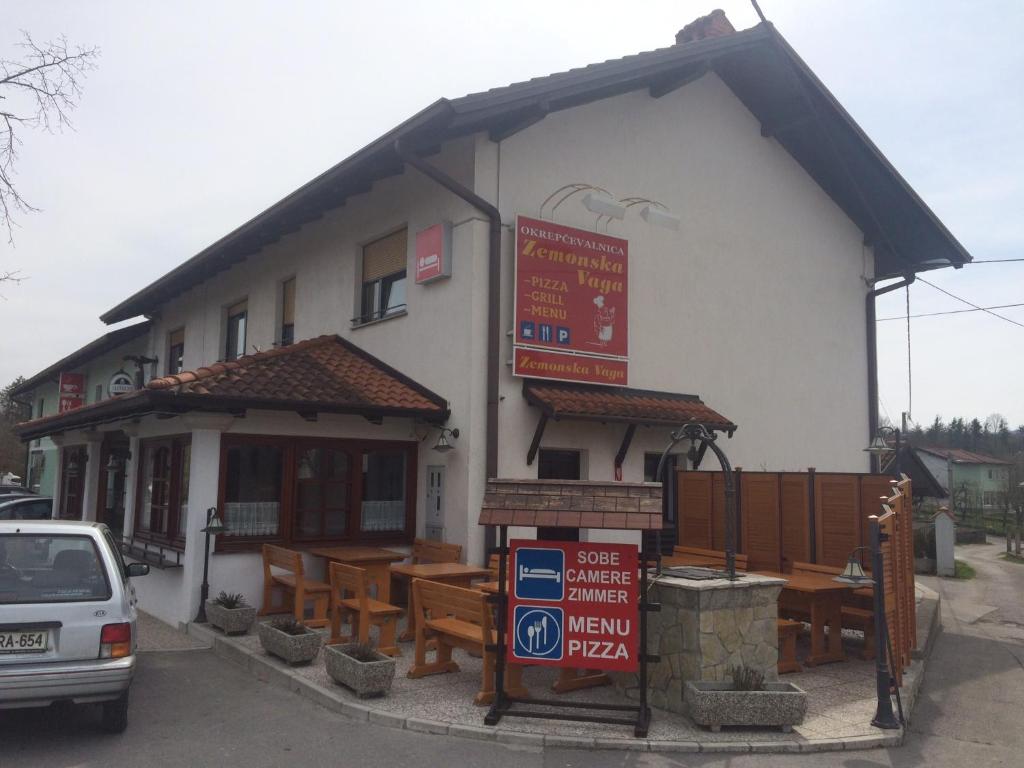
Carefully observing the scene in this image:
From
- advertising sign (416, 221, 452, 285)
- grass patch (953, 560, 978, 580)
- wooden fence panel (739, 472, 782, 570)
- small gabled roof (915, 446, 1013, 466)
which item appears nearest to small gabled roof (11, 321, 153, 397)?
advertising sign (416, 221, 452, 285)

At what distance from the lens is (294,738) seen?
5992mm

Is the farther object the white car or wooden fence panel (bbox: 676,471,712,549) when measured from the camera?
wooden fence panel (bbox: 676,471,712,549)

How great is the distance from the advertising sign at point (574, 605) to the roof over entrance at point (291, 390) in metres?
4.30

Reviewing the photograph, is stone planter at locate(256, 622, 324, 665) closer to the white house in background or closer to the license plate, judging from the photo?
the white house in background

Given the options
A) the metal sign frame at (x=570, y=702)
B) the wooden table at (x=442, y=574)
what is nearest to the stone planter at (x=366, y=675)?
the metal sign frame at (x=570, y=702)

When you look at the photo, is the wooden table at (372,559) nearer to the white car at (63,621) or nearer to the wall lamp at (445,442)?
the wall lamp at (445,442)

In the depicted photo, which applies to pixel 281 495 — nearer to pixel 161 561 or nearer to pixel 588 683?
pixel 161 561

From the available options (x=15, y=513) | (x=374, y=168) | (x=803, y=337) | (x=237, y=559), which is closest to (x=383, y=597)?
(x=237, y=559)

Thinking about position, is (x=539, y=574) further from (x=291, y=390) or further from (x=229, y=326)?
(x=229, y=326)

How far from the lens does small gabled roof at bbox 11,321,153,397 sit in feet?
72.8

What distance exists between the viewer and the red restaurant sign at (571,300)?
1057 cm

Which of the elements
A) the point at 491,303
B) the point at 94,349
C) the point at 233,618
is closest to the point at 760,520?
the point at 491,303

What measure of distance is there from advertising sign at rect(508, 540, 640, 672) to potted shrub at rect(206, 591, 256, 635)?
12.6 ft

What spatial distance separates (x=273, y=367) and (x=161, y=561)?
2.80m
